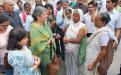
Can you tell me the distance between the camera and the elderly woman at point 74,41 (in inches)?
195

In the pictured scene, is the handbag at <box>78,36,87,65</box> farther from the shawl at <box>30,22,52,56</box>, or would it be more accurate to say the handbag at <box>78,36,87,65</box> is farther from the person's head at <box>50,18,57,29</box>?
the person's head at <box>50,18,57,29</box>

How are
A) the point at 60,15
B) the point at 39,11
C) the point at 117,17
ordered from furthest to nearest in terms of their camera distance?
1. the point at 60,15
2. the point at 117,17
3. the point at 39,11

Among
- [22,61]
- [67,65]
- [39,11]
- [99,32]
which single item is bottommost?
[67,65]

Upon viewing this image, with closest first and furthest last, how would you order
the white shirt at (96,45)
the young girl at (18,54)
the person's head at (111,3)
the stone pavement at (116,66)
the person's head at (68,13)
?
the young girl at (18,54) < the white shirt at (96,45) < the person's head at (111,3) < the person's head at (68,13) < the stone pavement at (116,66)

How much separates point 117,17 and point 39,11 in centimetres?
205

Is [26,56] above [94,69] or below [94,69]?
above

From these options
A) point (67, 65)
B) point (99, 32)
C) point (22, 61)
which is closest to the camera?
point (22, 61)

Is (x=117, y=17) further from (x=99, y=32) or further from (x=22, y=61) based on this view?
(x=22, y=61)

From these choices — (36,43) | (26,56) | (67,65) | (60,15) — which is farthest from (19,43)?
(60,15)

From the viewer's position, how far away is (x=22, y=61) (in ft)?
11.2

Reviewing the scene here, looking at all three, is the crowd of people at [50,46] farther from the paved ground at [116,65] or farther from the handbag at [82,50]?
the paved ground at [116,65]

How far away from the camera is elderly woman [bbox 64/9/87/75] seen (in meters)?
4.94

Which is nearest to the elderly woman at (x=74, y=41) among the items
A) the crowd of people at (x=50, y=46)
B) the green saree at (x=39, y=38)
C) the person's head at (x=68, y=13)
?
the crowd of people at (x=50, y=46)

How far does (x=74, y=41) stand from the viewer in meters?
4.96
